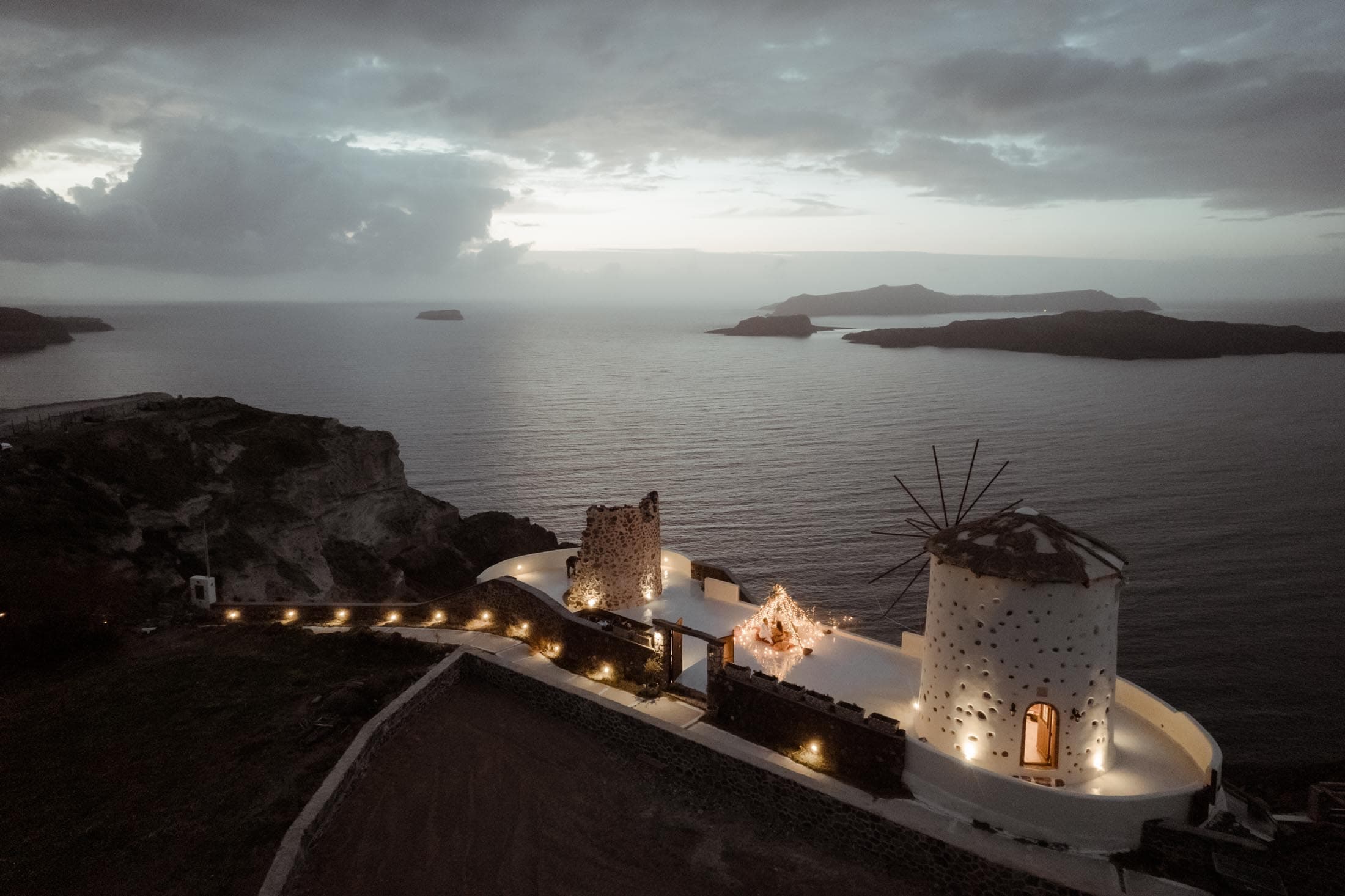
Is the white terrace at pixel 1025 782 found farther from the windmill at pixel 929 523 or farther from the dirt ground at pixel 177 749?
the dirt ground at pixel 177 749

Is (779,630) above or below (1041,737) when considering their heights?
above

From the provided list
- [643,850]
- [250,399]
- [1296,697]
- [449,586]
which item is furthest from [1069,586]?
[250,399]

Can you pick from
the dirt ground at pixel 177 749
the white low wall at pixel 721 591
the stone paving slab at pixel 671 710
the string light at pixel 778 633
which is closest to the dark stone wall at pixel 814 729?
the stone paving slab at pixel 671 710

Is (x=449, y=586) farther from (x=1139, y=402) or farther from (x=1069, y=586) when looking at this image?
(x=1139, y=402)

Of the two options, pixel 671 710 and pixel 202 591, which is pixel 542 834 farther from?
pixel 202 591

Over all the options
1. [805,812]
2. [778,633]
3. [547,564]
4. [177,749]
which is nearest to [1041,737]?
[805,812]

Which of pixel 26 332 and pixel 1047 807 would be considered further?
pixel 26 332

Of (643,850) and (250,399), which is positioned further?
(250,399)
